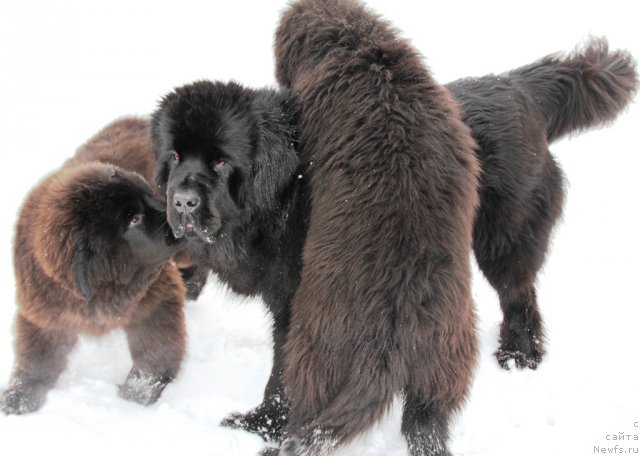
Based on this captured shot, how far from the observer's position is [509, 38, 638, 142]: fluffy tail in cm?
385

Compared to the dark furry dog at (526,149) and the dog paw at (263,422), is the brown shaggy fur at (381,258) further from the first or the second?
the dark furry dog at (526,149)

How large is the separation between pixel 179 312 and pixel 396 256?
176 cm

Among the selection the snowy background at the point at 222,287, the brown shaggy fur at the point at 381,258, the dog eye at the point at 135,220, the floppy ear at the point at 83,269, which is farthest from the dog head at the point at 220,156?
the snowy background at the point at 222,287

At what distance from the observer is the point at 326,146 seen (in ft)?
9.24

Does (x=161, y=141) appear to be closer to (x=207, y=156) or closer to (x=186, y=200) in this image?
(x=207, y=156)

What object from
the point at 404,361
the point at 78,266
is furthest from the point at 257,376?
the point at 404,361

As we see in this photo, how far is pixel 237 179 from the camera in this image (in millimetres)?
2893

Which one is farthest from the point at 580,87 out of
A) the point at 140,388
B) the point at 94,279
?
the point at 140,388

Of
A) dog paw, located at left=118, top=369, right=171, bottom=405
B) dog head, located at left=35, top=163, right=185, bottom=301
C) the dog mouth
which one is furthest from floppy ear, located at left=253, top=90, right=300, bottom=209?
dog paw, located at left=118, top=369, right=171, bottom=405

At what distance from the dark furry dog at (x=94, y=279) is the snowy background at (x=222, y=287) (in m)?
0.19

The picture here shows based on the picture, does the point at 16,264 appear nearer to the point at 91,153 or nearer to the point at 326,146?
the point at 91,153

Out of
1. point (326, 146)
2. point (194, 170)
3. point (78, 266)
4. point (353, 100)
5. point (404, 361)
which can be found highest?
point (353, 100)

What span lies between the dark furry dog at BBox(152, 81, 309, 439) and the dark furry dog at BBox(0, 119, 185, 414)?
1.07ft

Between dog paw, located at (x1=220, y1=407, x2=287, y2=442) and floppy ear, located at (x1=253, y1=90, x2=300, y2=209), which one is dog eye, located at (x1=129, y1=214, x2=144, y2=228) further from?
dog paw, located at (x1=220, y1=407, x2=287, y2=442)
